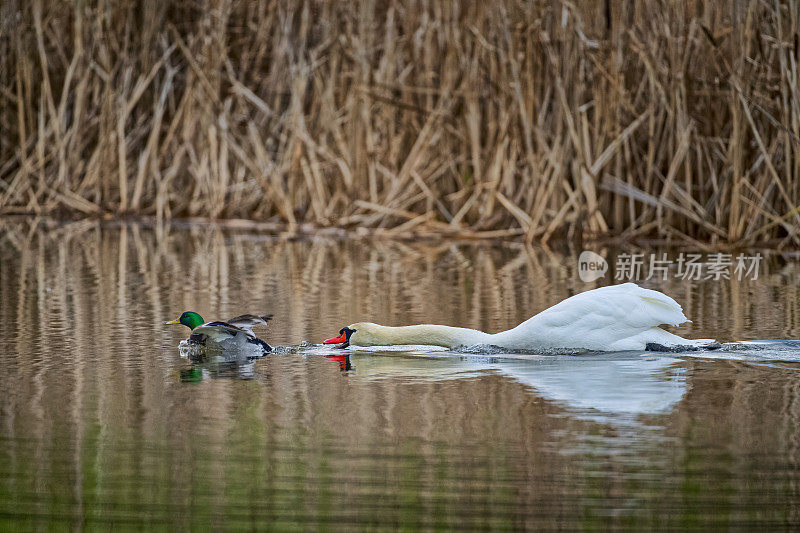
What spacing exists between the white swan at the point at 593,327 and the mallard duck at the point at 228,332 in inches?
27.8

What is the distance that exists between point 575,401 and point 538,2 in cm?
707

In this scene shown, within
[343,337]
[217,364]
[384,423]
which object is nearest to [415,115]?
[343,337]

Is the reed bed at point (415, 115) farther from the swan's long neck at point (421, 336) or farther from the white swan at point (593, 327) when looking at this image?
the swan's long neck at point (421, 336)

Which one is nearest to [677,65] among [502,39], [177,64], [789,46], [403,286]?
[789,46]

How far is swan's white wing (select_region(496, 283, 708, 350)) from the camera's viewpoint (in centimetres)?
600

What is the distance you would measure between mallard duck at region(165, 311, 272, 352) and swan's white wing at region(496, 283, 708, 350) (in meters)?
1.12

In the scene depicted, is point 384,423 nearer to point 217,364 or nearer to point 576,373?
point 576,373

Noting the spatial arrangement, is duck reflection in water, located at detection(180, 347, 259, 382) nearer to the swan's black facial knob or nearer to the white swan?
the swan's black facial knob

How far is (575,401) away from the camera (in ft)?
16.2

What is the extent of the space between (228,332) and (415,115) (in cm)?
713

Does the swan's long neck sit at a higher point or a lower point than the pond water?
higher

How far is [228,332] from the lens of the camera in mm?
6129

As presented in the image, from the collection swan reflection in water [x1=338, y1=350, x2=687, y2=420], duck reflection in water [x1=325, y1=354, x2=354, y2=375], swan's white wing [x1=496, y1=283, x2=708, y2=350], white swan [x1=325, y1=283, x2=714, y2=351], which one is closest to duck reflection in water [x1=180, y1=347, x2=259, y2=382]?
duck reflection in water [x1=325, y1=354, x2=354, y2=375]

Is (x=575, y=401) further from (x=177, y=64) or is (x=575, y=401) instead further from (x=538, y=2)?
(x=177, y=64)
